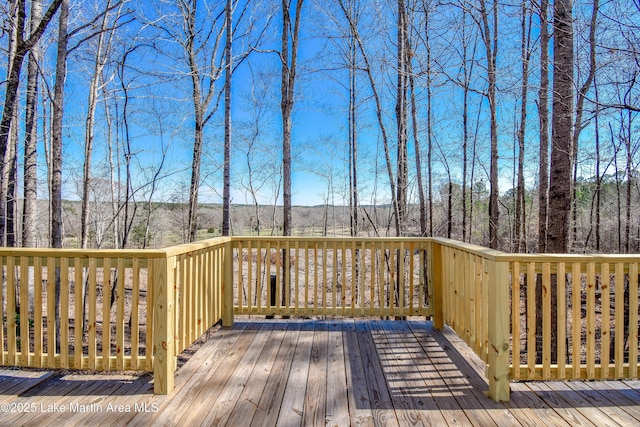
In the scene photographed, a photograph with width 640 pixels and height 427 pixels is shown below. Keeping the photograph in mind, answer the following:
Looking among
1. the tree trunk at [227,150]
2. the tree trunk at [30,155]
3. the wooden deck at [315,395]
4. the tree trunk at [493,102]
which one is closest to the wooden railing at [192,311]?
the wooden deck at [315,395]

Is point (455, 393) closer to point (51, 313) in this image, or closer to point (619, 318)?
point (619, 318)

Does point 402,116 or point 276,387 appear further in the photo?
point 402,116

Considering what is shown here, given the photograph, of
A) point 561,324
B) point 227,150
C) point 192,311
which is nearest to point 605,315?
point 561,324

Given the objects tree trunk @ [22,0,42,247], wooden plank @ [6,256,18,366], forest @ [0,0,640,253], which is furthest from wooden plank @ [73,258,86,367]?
tree trunk @ [22,0,42,247]

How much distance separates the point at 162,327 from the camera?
2131mm

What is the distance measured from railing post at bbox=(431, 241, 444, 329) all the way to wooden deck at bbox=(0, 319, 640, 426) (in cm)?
51

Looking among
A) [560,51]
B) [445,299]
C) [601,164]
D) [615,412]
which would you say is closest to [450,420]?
[615,412]

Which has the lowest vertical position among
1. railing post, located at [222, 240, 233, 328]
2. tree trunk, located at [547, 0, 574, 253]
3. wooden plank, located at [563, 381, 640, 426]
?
wooden plank, located at [563, 381, 640, 426]

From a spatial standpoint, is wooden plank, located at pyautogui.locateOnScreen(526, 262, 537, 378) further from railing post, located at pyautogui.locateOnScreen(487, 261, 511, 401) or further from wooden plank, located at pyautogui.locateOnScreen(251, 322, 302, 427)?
wooden plank, located at pyautogui.locateOnScreen(251, 322, 302, 427)

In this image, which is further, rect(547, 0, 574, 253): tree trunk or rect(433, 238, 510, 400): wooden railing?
rect(547, 0, 574, 253): tree trunk

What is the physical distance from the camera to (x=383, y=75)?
685 cm

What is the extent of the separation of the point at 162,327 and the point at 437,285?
2499mm

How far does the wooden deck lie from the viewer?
1.83m

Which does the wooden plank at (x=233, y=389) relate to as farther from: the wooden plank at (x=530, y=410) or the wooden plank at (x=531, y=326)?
the wooden plank at (x=531, y=326)
